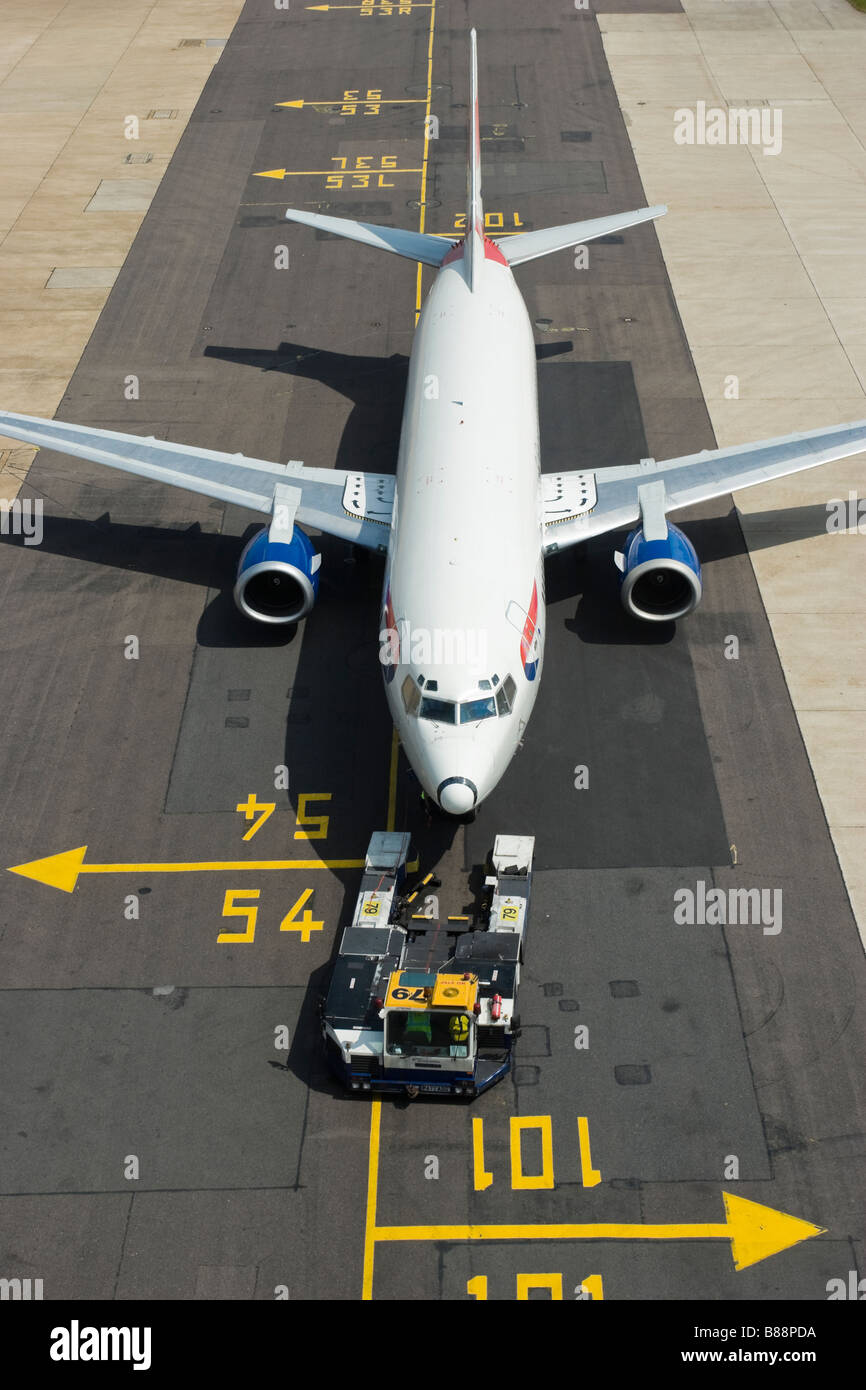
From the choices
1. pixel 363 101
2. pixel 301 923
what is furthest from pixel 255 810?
pixel 363 101

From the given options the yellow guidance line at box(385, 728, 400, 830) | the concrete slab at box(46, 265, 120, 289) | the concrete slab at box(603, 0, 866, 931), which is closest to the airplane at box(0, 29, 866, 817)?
the yellow guidance line at box(385, 728, 400, 830)

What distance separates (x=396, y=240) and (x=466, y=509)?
59.2 ft

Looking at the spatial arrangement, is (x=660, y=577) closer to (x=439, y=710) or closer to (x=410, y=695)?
(x=410, y=695)

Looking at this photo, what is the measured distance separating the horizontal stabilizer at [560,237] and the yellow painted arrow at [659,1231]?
100 feet

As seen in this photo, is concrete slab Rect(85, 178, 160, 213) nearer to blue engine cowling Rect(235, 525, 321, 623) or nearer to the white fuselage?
the white fuselage

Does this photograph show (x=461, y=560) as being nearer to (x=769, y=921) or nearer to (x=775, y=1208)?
(x=769, y=921)

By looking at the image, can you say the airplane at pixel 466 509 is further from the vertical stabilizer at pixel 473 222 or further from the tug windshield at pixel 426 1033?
the tug windshield at pixel 426 1033

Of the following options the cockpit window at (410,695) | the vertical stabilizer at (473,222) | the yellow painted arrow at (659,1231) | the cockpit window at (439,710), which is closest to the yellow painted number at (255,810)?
the cockpit window at (410,695)

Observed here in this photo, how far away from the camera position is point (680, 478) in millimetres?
34719

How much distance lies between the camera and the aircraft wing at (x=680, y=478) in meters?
33.4

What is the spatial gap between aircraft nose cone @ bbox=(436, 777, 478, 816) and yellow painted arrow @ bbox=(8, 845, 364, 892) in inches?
166

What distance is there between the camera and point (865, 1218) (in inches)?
846
